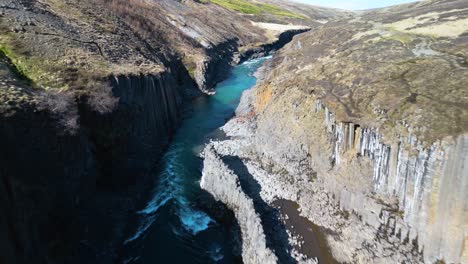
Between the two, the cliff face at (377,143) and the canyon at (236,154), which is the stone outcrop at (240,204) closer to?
the canyon at (236,154)

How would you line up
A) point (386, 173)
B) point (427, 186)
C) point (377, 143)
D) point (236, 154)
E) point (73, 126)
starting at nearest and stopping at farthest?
point (427, 186) < point (73, 126) < point (386, 173) < point (377, 143) < point (236, 154)

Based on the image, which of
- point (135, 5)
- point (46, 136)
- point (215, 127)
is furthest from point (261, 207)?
point (135, 5)

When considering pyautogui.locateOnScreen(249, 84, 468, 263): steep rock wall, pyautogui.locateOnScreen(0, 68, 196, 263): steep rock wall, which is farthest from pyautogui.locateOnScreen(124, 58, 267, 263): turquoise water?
pyautogui.locateOnScreen(249, 84, 468, 263): steep rock wall

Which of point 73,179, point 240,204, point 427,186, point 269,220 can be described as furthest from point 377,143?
point 73,179

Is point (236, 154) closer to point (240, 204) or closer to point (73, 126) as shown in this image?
point (240, 204)

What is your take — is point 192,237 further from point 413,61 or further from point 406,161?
point 413,61

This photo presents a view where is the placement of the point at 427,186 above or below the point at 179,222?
above

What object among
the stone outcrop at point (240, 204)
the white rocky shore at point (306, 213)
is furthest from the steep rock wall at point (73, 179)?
the white rocky shore at point (306, 213)
